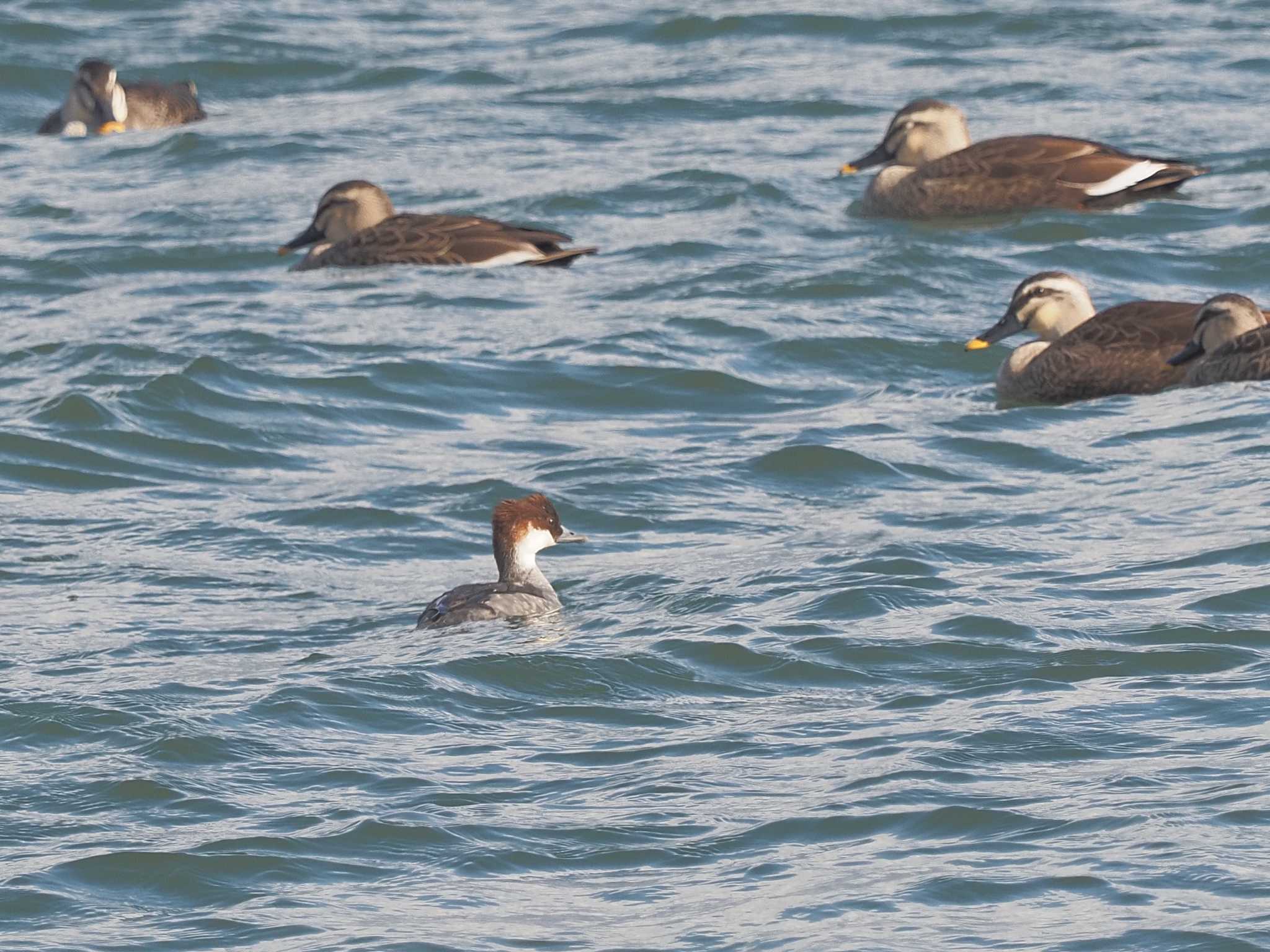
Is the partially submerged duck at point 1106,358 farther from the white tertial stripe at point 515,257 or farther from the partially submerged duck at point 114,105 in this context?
the partially submerged duck at point 114,105

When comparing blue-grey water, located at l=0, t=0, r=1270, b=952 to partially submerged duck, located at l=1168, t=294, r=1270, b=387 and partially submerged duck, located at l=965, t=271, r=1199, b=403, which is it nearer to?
partially submerged duck, located at l=1168, t=294, r=1270, b=387

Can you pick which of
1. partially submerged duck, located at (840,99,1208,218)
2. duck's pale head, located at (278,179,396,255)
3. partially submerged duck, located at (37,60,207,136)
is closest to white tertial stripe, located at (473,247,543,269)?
duck's pale head, located at (278,179,396,255)

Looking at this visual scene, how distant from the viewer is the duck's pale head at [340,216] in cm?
1773

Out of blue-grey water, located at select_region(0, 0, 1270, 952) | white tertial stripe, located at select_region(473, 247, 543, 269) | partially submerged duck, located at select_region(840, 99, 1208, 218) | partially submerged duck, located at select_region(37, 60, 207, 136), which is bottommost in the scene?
blue-grey water, located at select_region(0, 0, 1270, 952)

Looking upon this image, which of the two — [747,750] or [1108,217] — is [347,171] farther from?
[747,750]

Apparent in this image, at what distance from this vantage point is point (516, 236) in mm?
17172

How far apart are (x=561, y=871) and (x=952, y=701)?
6.31 feet

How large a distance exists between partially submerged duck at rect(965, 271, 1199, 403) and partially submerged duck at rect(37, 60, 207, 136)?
1082 centimetres

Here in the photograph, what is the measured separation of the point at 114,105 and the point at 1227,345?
12216mm

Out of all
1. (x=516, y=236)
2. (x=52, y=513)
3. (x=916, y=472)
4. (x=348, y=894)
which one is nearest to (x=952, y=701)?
(x=348, y=894)

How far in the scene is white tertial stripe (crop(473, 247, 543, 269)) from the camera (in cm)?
1709

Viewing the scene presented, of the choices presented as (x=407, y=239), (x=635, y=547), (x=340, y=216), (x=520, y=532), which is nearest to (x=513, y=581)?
(x=520, y=532)

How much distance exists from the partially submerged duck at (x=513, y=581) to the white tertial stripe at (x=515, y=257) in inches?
259

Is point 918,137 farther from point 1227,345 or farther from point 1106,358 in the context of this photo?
point 1227,345
